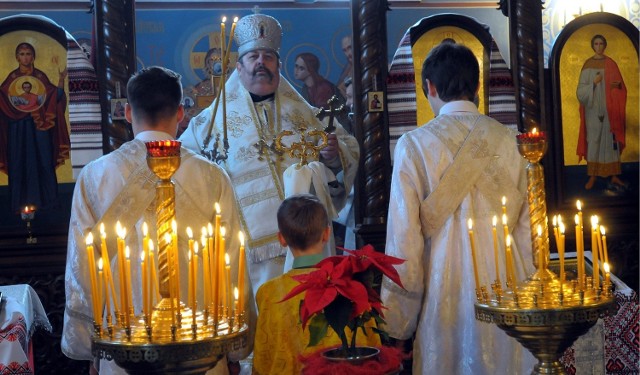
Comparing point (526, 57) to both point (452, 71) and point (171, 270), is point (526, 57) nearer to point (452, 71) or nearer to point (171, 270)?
point (452, 71)

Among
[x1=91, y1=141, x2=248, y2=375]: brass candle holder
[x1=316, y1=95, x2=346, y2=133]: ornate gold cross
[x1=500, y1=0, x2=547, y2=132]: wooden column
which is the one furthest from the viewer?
[x1=500, y1=0, x2=547, y2=132]: wooden column

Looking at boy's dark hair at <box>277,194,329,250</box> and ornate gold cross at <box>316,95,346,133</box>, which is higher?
ornate gold cross at <box>316,95,346,133</box>

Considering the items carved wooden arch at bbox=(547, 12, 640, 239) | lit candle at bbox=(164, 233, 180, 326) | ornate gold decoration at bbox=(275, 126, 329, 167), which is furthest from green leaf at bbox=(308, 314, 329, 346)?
carved wooden arch at bbox=(547, 12, 640, 239)

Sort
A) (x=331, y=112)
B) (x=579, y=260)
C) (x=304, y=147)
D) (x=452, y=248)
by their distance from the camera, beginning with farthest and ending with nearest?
(x=331, y=112), (x=304, y=147), (x=452, y=248), (x=579, y=260)

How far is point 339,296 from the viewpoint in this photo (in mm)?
2527

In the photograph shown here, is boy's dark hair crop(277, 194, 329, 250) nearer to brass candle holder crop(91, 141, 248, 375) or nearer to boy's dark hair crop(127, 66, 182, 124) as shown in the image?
boy's dark hair crop(127, 66, 182, 124)

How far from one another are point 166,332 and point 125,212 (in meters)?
0.98

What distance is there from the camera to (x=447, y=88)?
3.76 m

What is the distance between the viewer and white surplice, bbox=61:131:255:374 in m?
3.24

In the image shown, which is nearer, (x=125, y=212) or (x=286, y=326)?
(x=286, y=326)

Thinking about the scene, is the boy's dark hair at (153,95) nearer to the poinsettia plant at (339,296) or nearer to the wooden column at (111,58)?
the poinsettia plant at (339,296)

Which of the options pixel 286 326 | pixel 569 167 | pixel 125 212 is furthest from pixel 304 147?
pixel 569 167

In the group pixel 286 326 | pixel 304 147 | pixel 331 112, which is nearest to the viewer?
pixel 286 326

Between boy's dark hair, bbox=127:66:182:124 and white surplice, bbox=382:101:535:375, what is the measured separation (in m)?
0.89
